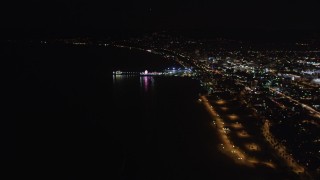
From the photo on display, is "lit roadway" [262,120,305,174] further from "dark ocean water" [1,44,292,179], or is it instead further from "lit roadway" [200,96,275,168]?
"dark ocean water" [1,44,292,179]

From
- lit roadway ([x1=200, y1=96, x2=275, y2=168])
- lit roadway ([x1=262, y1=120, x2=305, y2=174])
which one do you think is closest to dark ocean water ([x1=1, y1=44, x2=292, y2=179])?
lit roadway ([x1=200, y1=96, x2=275, y2=168])

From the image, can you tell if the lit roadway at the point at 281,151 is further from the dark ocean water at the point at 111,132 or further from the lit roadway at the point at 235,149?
the dark ocean water at the point at 111,132

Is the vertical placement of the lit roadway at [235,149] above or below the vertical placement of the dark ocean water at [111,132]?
above

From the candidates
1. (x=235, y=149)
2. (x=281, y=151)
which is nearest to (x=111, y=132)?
(x=235, y=149)

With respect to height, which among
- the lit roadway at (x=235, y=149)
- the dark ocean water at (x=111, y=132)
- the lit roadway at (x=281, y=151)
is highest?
the lit roadway at (x=281, y=151)

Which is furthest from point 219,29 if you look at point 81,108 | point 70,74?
point 81,108

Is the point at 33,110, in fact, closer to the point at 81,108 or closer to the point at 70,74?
the point at 81,108

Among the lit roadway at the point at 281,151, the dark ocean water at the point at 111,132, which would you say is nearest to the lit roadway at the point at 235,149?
the dark ocean water at the point at 111,132

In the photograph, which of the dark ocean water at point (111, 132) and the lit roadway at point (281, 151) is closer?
the lit roadway at point (281, 151)
